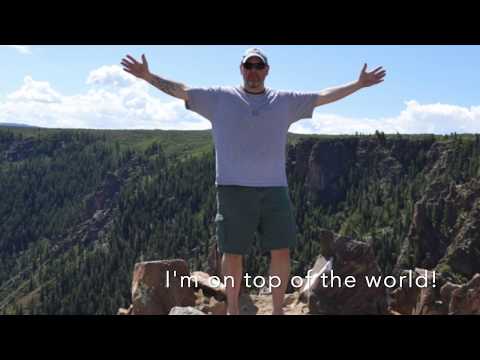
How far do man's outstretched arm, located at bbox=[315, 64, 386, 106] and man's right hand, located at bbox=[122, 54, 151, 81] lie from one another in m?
2.51

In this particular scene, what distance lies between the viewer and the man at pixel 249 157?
7930 millimetres

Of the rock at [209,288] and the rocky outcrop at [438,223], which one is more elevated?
the rock at [209,288]

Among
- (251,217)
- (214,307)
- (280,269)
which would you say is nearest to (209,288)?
(214,307)

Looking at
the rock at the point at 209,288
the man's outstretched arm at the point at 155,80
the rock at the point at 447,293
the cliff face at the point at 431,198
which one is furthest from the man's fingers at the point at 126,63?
the cliff face at the point at 431,198

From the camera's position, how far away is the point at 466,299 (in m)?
21.2

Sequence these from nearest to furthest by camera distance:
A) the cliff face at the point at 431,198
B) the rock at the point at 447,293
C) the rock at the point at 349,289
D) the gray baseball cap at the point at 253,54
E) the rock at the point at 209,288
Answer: the gray baseball cap at the point at 253,54
the rock at the point at 209,288
the rock at the point at 349,289
the rock at the point at 447,293
the cliff face at the point at 431,198

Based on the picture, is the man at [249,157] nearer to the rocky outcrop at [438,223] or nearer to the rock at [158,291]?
the rock at [158,291]

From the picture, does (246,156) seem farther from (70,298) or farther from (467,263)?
(70,298)

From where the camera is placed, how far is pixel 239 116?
26.1 feet

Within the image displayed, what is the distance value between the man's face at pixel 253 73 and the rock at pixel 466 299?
14.0 meters

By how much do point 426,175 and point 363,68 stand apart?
583ft

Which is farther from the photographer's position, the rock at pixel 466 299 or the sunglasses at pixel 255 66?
the rock at pixel 466 299
